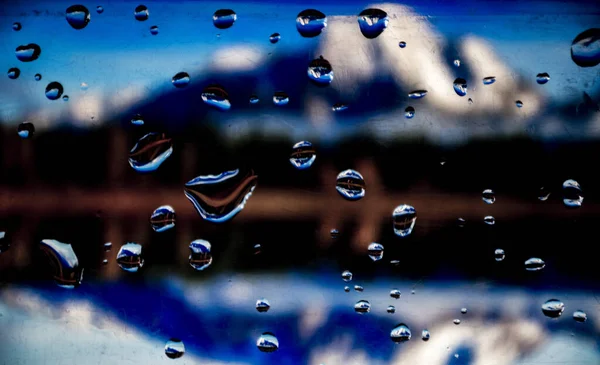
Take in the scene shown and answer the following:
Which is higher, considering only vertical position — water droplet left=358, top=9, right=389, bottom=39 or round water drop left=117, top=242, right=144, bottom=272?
water droplet left=358, top=9, right=389, bottom=39

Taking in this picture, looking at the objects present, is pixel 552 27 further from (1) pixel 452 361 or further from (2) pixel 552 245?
(1) pixel 452 361

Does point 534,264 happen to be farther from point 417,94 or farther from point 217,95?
point 217,95

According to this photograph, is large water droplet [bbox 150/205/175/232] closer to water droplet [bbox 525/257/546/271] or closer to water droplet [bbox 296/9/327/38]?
water droplet [bbox 296/9/327/38]

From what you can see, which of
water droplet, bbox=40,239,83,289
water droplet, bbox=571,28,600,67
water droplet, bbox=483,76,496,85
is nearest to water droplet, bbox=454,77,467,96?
water droplet, bbox=483,76,496,85

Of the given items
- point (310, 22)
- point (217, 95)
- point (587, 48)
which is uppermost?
point (587, 48)

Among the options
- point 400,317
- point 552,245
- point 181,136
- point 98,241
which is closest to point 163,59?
point 181,136

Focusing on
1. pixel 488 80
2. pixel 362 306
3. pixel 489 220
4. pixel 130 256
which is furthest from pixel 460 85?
pixel 130 256

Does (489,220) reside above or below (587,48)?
below
